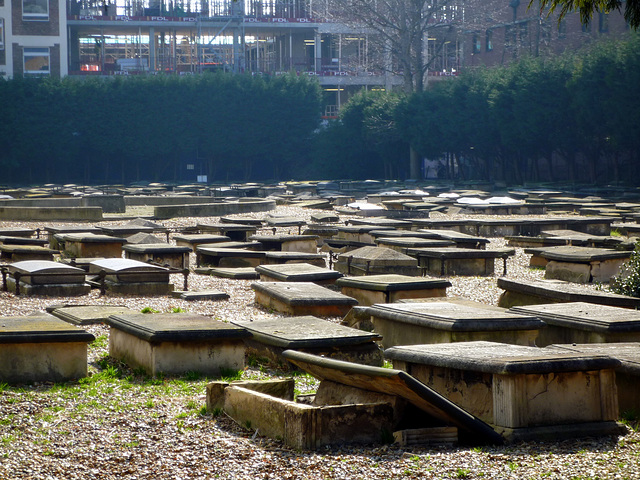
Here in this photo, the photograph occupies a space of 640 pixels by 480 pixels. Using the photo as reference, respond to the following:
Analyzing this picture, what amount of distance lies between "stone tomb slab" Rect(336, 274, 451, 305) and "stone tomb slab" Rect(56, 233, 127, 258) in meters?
5.91

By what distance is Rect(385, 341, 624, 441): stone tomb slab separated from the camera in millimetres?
5898

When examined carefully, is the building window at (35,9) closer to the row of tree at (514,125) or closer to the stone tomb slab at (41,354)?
the row of tree at (514,125)

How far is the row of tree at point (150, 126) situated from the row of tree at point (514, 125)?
10.1 ft

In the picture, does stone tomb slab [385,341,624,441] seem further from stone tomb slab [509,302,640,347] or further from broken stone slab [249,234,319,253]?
broken stone slab [249,234,319,253]

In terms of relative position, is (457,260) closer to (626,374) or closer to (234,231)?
(234,231)

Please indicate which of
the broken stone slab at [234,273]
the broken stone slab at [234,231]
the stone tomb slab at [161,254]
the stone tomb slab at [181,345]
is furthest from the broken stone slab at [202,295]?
the broken stone slab at [234,231]

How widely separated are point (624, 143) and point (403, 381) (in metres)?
37.4

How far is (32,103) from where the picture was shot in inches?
2137

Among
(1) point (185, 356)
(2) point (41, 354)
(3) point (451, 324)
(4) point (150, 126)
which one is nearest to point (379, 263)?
(3) point (451, 324)

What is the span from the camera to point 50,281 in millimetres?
12312

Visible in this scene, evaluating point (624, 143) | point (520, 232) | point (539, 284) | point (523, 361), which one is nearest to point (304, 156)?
point (624, 143)

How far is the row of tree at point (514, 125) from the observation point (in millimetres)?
41031

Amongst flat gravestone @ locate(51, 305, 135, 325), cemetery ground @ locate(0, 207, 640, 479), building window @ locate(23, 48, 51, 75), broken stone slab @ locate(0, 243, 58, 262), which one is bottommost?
cemetery ground @ locate(0, 207, 640, 479)

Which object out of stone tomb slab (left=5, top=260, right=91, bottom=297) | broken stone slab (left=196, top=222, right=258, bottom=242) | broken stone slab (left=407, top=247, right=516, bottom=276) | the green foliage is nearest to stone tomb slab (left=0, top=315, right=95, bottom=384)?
stone tomb slab (left=5, top=260, right=91, bottom=297)
